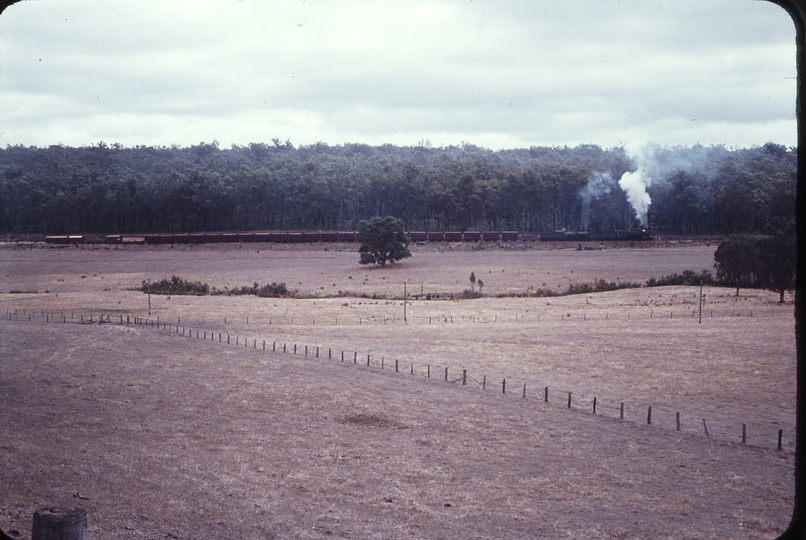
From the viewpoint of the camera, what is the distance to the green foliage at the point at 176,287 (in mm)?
53938

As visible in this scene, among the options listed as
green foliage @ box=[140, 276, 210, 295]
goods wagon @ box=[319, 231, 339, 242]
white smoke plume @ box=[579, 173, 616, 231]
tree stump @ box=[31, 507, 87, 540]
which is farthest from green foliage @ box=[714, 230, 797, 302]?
tree stump @ box=[31, 507, 87, 540]

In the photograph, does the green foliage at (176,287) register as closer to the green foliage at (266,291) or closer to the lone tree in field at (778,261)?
the green foliage at (266,291)

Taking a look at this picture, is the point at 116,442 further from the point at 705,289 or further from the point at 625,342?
the point at 705,289

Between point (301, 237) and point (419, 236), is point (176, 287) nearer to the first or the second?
point (301, 237)

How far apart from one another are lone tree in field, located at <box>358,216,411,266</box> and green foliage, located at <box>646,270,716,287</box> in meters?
22.1

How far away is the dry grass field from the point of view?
44.5ft

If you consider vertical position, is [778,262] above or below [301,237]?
below

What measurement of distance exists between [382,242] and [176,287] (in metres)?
19.4

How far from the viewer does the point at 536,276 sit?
61219 millimetres

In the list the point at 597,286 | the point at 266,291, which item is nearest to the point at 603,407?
the point at 597,286

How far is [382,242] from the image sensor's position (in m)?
67.4

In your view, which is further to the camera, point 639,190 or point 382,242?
point 639,190

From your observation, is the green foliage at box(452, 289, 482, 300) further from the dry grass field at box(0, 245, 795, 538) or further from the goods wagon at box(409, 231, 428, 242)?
the goods wagon at box(409, 231, 428, 242)

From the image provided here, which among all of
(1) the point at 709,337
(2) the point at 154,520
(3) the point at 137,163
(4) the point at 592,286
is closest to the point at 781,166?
(4) the point at 592,286
